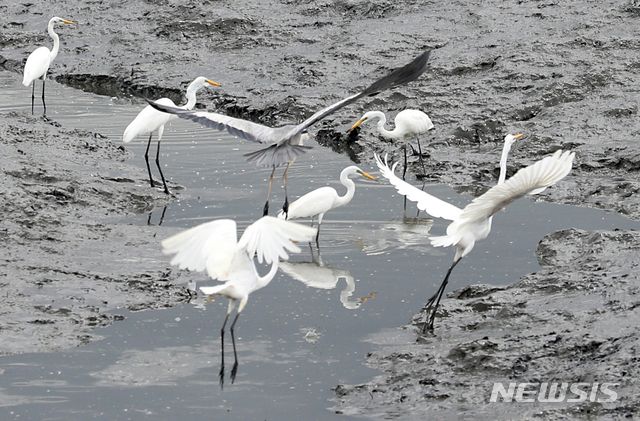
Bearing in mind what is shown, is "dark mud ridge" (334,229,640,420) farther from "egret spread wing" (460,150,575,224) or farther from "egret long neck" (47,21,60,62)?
"egret long neck" (47,21,60,62)

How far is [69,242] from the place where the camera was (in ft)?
26.4

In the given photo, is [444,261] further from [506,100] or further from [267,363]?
[506,100]

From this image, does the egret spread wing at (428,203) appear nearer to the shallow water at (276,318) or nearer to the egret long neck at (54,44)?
the shallow water at (276,318)

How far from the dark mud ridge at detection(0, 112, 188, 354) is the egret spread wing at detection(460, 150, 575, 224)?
240cm

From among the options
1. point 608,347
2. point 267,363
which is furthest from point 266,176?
point 608,347

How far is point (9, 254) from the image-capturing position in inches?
299

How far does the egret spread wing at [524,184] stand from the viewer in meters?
5.54

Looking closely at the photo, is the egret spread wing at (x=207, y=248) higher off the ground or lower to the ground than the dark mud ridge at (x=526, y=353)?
higher

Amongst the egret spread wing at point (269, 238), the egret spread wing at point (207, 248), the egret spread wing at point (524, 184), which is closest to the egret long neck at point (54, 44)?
the egret spread wing at point (207, 248)

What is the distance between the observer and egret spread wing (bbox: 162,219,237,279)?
19.3ft

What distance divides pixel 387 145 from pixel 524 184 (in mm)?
6303

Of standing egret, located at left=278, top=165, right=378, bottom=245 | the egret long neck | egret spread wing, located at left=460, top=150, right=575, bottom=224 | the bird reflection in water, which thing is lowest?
the bird reflection in water

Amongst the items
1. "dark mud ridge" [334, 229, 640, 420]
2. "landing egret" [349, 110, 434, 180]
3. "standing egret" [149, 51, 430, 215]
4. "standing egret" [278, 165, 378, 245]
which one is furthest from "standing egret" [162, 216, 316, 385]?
"landing egret" [349, 110, 434, 180]

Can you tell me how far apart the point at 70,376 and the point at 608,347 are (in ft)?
11.2
